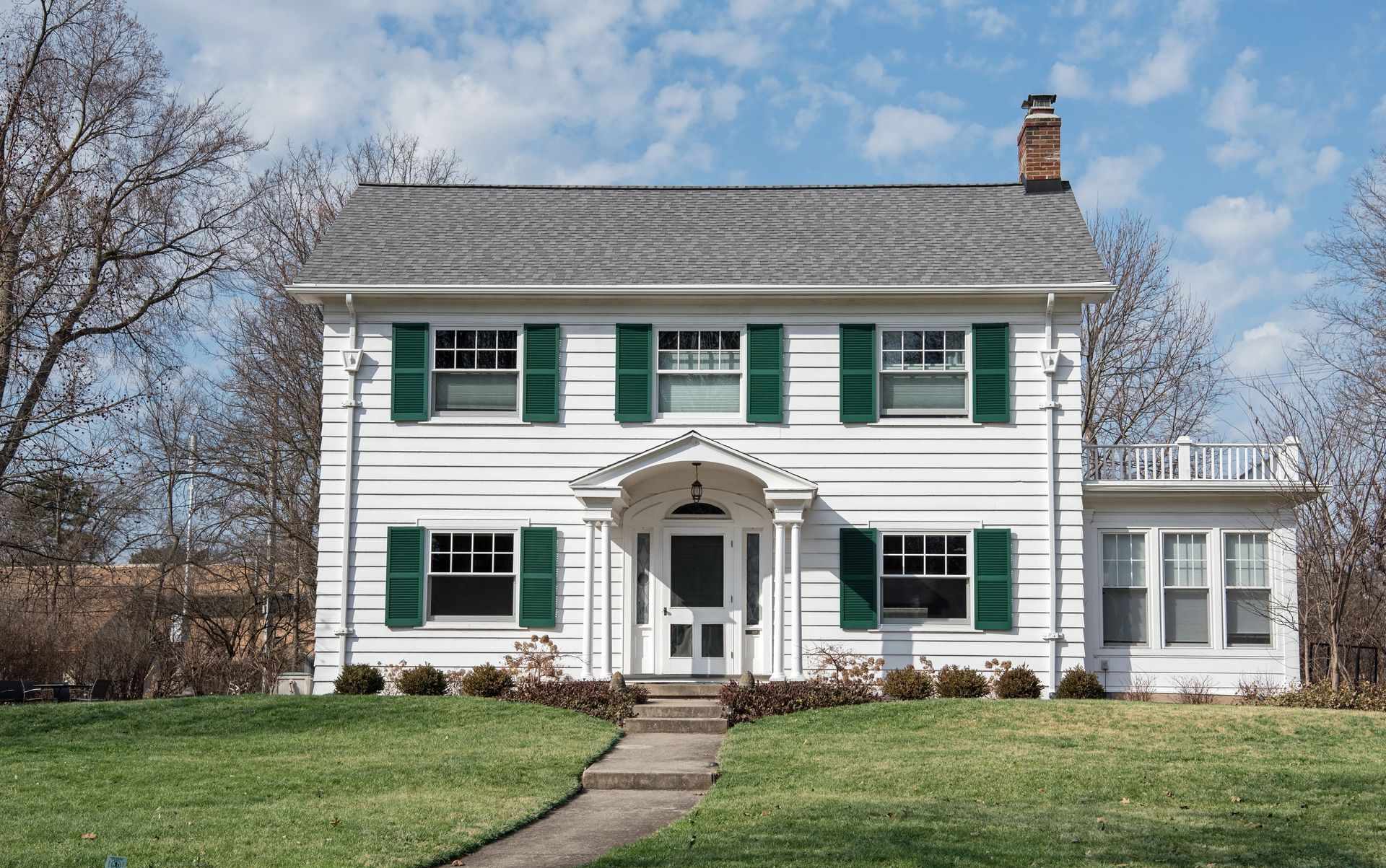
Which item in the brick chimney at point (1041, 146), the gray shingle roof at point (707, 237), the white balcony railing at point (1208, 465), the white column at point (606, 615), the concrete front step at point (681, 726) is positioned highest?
the brick chimney at point (1041, 146)

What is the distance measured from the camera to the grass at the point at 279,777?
827cm

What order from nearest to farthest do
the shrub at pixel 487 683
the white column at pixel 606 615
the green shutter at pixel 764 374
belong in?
1. the white column at pixel 606 615
2. the shrub at pixel 487 683
3. the green shutter at pixel 764 374

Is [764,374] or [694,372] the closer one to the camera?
[764,374]

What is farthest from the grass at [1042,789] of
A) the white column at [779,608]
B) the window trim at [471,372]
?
the window trim at [471,372]

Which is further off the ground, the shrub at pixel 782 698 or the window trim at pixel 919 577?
the window trim at pixel 919 577

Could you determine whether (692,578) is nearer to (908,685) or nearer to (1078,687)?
(908,685)

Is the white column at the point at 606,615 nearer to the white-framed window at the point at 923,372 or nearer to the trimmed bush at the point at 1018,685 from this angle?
the white-framed window at the point at 923,372

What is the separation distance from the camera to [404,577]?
57.8 feet

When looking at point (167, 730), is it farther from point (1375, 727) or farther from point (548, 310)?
point (1375, 727)

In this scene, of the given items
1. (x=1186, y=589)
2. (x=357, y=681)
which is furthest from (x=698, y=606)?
(x=1186, y=589)

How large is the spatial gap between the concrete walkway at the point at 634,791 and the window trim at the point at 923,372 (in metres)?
4.62

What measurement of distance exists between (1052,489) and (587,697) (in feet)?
22.7

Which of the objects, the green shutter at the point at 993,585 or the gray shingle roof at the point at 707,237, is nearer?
the green shutter at the point at 993,585

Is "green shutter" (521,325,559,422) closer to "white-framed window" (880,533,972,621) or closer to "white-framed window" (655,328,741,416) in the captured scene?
"white-framed window" (655,328,741,416)
